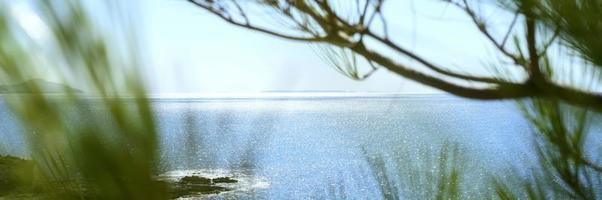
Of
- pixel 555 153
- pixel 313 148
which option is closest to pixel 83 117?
pixel 555 153

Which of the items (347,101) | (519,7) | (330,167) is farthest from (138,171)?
(347,101)

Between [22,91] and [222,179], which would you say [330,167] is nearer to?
[222,179]

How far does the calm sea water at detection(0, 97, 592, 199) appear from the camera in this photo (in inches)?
20.5

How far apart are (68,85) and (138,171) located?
8 cm

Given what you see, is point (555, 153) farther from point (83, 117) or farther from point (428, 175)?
point (83, 117)

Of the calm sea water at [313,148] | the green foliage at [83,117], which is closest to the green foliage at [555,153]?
the calm sea water at [313,148]

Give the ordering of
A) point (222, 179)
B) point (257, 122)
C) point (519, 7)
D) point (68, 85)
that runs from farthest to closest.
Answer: point (222, 179), point (519, 7), point (257, 122), point (68, 85)

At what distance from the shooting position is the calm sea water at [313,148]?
0.52 metres

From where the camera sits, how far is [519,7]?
0.69 metres

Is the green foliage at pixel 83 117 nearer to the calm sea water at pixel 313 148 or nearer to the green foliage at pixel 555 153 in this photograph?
the calm sea water at pixel 313 148

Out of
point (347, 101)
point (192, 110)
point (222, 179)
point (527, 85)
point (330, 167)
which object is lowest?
point (347, 101)

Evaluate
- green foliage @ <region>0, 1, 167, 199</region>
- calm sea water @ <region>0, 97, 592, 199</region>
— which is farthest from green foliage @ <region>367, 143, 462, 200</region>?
green foliage @ <region>0, 1, 167, 199</region>

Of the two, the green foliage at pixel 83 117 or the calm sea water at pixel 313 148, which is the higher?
the green foliage at pixel 83 117

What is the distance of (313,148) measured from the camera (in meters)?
32.4
